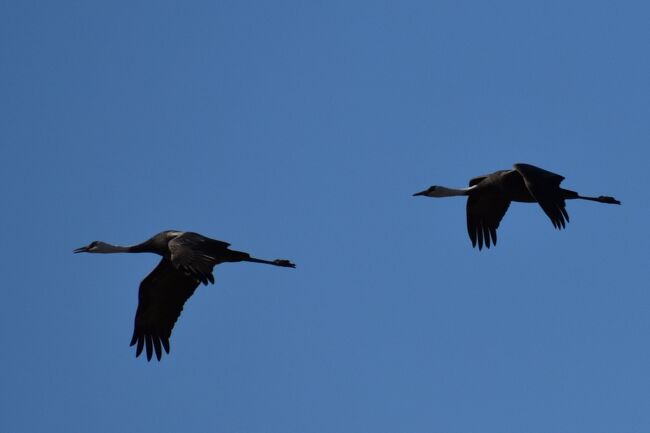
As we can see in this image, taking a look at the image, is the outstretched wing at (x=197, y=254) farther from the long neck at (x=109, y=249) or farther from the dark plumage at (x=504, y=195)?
the dark plumage at (x=504, y=195)

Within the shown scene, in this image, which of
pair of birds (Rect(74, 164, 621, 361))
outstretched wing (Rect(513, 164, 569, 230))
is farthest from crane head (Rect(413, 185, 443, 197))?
outstretched wing (Rect(513, 164, 569, 230))

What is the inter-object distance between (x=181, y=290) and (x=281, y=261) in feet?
5.90

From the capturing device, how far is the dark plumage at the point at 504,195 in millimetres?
22438

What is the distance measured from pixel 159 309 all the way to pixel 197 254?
116 inches

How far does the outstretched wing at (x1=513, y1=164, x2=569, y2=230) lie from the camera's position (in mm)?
22109

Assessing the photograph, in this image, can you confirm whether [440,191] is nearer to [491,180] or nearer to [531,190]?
[491,180]

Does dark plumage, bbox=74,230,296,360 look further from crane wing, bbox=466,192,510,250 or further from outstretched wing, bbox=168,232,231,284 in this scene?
crane wing, bbox=466,192,510,250

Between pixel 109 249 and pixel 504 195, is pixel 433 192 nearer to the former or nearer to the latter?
pixel 504 195

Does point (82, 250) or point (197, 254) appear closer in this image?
point (197, 254)

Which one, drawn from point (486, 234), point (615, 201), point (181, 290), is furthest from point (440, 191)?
point (181, 290)

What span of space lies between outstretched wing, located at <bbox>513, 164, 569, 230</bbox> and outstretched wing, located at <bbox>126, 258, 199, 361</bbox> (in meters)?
5.33

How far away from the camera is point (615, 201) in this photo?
85.3ft

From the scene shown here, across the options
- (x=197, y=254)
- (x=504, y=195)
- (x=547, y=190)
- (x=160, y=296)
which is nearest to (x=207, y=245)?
(x=197, y=254)

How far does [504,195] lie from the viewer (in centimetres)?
2508
